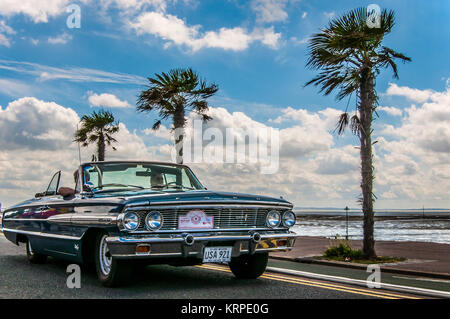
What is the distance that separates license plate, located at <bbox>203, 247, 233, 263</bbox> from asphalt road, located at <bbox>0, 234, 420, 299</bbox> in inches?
14.8

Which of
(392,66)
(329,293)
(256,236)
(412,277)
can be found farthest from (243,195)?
(392,66)

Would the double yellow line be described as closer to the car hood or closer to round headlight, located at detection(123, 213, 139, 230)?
the car hood

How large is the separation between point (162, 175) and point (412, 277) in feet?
14.7

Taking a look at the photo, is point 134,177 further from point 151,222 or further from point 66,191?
point 151,222

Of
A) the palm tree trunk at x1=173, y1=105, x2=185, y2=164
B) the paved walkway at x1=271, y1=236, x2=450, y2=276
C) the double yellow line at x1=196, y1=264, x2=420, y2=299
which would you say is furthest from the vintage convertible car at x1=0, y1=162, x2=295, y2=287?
the palm tree trunk at x1=173, y1=105, x2=185, y2=164

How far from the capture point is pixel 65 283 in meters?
6.49

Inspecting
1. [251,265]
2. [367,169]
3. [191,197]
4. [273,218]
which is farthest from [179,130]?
[191,197]

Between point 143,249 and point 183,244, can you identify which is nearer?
point 143,249

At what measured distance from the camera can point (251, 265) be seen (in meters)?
7.06

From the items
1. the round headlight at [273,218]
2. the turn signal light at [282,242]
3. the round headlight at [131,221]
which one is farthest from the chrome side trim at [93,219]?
the turn signal light at [282,242]

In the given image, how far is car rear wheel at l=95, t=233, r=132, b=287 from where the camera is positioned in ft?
19.2

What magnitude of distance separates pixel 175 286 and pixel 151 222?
106 cm

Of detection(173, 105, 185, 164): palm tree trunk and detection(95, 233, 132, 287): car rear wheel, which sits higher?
detection(173, 105, 185, 164): palm tree trunk

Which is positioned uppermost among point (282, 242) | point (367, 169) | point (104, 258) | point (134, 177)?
point (367, 169)
